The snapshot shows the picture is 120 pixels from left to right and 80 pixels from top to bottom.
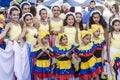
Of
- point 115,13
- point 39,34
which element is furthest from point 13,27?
point 115,13

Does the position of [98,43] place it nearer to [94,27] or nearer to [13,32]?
[94,27]

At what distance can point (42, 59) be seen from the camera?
23.5ft

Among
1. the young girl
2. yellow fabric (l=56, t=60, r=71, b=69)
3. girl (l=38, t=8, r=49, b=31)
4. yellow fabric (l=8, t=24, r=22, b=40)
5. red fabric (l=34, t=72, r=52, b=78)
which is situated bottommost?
red fabric (l=34, t=72, r=52, b=78)

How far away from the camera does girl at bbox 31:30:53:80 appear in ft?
23.4

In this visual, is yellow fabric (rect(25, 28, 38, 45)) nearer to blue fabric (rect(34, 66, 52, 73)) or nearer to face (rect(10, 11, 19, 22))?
face (rect(10, 11, 19, 22))

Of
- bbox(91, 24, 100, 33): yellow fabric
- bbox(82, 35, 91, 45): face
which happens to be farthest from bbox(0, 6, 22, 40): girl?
bbox(91, 24, 100, 33): yellow fabric

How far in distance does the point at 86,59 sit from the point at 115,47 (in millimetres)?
838

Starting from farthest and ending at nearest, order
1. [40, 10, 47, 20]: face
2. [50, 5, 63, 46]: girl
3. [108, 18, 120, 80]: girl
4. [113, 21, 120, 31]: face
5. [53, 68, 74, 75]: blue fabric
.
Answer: [50, 5, 63, 46]: girl
[40, 10, 47, 20]: face
[113, 21, 120, 31]: face
[108, 18, 120, 80]: girl
[53, 68, 74, 75]: blue fabric

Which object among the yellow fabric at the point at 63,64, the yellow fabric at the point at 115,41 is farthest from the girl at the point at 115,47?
the yellow fabric at the point at 63,64

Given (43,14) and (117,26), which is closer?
(117,26)

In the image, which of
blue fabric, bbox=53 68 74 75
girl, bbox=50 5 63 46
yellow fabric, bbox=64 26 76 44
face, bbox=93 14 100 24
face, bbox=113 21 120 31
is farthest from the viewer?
girl, bbox=50 5 63 46

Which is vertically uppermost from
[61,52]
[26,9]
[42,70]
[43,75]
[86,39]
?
[26,9]

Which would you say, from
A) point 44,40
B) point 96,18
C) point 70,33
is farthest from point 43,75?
point 96,18

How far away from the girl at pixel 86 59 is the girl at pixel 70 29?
708 millimetres
